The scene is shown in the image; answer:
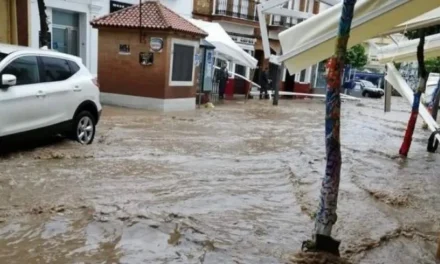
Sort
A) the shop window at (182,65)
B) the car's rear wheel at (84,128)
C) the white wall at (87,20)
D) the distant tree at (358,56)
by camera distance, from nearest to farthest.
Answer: the car's rear wheel at (84,128)
the shop window at (182,65)
the white wall at (87,20)
the distant tree at (358,56)

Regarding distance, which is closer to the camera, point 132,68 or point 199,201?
point 199,201

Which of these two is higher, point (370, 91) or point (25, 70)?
point (25, 70)

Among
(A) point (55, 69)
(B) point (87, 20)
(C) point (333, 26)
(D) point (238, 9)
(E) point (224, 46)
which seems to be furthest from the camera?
(D) point (238, 9)

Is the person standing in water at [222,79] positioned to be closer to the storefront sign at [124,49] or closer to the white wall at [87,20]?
the white wall at [87,20]

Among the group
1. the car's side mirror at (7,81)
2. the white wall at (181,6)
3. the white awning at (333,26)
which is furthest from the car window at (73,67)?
the white wall at (181,6)

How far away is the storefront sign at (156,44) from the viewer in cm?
1527

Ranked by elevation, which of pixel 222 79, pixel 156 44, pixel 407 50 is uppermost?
pixel 407 50

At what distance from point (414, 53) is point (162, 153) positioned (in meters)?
6.95

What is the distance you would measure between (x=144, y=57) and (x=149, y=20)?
119 centimetres

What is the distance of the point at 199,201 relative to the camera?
5.96 metres

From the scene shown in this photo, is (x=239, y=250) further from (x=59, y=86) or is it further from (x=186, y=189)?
(x=59, y=86)

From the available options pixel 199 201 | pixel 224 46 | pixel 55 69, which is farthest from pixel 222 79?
pixel 199 201

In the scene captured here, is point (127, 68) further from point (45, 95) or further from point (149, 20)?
point (45, 95)

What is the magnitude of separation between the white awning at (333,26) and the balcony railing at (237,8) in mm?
22380
